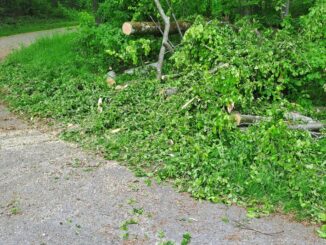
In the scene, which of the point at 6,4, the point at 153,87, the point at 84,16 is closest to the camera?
the point at 153,87

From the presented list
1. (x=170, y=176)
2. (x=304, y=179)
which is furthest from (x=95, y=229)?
(x=304, y=179)

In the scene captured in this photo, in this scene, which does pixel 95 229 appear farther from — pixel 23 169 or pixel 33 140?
pixel 33 140

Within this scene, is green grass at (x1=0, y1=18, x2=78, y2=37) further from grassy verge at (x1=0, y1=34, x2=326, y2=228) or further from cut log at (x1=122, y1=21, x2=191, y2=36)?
grassy verge at (x1=0, y1=34, x2=326, y2=228)

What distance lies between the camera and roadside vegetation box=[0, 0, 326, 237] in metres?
5.21


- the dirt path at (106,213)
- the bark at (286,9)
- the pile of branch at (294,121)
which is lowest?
the dirt path at (106,213)

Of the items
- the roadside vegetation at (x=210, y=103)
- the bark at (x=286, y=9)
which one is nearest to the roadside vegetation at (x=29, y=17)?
the roadside vegetation at (x=210, y=103)

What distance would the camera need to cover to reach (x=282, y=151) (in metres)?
5.44

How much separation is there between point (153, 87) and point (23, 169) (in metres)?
3.21

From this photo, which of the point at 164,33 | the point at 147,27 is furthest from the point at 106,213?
the point at 147,27

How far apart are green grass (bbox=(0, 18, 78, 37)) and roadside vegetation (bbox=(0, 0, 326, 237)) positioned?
405 inches

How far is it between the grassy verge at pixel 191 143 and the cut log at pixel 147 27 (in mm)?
1222

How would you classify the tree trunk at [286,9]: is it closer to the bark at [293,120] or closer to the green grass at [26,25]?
the bark at [293,120]

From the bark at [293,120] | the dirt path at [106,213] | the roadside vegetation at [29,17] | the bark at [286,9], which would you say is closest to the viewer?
the dirt path at [106,213]

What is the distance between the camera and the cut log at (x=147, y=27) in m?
9.84
